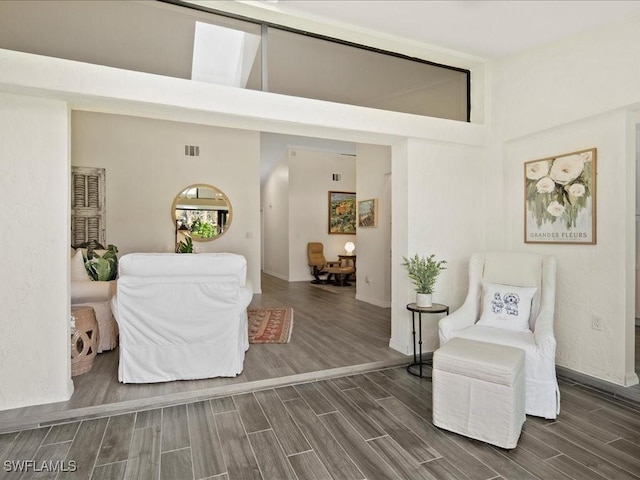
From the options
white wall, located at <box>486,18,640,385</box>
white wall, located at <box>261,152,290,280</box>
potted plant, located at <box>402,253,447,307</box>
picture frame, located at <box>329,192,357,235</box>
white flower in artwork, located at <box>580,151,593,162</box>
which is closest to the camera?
white wall, located at <box>486,18,640,385</box>

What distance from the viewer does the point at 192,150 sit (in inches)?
265

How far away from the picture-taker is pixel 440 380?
232cm

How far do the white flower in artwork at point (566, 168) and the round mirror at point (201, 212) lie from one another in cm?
534

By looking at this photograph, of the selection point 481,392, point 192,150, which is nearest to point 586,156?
point 481,392

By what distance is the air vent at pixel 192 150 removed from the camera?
22.0 feet

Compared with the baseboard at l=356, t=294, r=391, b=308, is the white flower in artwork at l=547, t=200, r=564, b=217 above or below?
above

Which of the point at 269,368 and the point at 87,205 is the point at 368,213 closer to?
the point at 269,368

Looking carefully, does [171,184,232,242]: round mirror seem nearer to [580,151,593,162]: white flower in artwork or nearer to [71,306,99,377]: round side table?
[71,306,99,377]: round side table

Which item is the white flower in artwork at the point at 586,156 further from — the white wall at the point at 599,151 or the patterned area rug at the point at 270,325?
the patterned area rug at the point at 270,325

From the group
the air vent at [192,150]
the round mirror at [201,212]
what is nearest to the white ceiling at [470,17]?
the air vent at [192,150]

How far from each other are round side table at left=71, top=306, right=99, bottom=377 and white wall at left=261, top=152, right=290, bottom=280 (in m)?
6.37

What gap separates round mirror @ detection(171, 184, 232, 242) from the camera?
6637mm

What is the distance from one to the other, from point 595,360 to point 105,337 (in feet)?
14.4

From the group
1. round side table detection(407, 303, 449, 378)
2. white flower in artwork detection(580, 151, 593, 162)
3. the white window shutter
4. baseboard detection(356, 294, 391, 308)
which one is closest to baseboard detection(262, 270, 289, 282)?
baseboard detection(356, 294, 391, 308)
